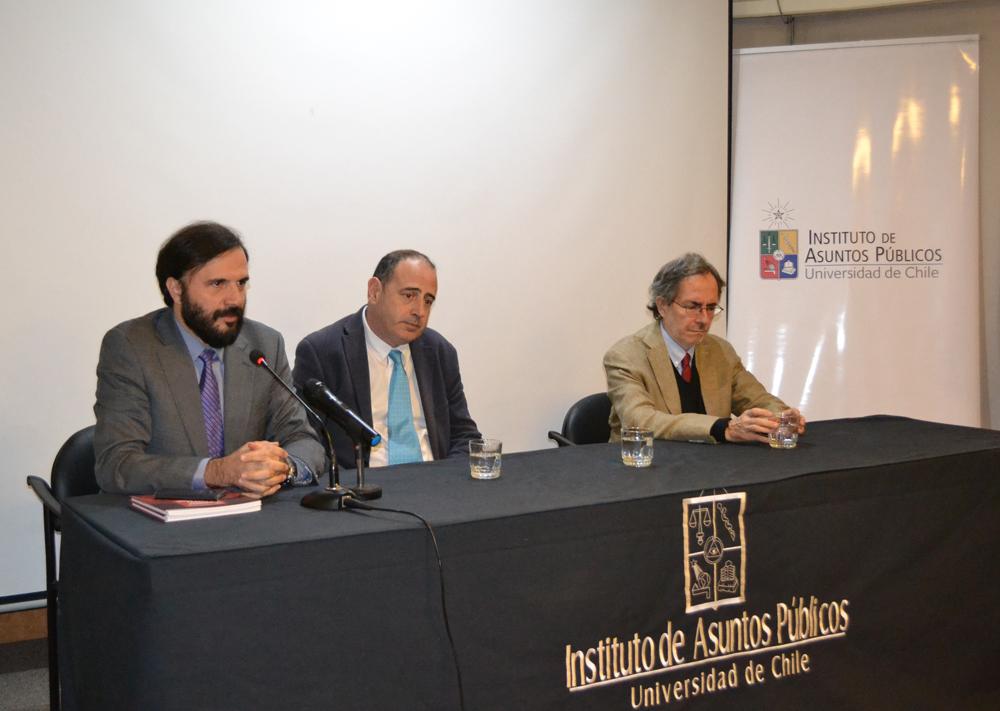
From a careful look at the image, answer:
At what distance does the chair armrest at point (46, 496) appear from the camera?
8.93ft

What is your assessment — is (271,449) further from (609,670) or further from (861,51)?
(861,51)

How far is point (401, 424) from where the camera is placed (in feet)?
11.4

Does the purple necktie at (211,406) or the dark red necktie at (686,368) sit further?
the dark red necktie at (686,368)

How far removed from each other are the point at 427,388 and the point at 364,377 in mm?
234

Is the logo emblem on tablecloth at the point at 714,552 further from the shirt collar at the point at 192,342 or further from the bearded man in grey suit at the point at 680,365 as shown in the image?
the shirt collar at the point at 192,342

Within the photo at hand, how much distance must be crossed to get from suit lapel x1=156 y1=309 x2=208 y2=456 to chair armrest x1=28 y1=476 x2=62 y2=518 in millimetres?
397

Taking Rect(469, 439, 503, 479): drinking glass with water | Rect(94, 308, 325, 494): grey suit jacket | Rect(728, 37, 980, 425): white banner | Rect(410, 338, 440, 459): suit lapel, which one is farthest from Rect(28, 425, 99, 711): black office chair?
Rect(728, 37, 980, 425): white banner

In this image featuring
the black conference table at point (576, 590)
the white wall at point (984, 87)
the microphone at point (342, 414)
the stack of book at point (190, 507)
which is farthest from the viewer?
the white wall at point (984, 87)

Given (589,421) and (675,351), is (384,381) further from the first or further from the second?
(675,351)

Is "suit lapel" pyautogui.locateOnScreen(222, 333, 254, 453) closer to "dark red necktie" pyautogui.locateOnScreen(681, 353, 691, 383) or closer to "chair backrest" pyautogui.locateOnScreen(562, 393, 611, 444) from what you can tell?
"chair backrest" pyautogui.locateOnScreen(562, 393, 611, 444)

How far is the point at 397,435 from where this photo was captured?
3.46 m

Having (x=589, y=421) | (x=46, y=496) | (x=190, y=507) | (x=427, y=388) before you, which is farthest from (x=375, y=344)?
(x=190, y=507)

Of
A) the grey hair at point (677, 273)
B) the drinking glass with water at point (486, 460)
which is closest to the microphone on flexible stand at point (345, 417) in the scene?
the drinking glass with water at point (486, 460)

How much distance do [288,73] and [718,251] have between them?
7.75 feet
